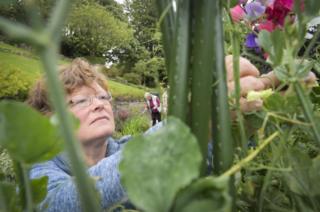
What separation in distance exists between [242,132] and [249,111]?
0.06 meters

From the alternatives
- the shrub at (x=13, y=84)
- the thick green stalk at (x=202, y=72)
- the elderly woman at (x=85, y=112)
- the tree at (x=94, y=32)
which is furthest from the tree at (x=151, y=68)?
the tree at (x=94, y=32)

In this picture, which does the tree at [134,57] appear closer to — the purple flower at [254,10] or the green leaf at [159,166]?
the purple flower at [254,10]

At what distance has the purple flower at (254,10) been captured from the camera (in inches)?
12.1

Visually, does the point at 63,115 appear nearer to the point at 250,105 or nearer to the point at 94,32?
the point at 250,105

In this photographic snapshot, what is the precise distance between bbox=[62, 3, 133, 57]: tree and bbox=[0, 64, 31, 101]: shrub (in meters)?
6.00

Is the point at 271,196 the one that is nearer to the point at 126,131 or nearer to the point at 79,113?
the point at 79,113

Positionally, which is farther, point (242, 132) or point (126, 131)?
point (126, 131)

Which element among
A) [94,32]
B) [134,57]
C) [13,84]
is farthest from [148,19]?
[94,32]

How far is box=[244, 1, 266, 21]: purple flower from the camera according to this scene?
12.1 inches

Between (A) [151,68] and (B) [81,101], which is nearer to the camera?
(A) [151,68]

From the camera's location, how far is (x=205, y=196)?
0.37 ft

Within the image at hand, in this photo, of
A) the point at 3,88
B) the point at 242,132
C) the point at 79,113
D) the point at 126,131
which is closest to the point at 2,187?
the point at 242,132

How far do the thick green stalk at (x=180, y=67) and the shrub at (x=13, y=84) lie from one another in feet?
19.8

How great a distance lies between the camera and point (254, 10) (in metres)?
0.32
